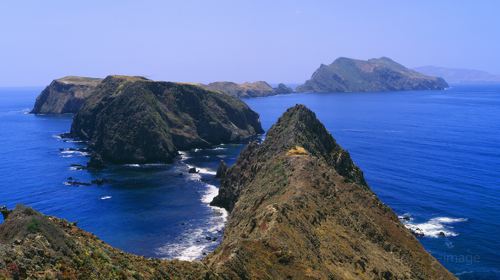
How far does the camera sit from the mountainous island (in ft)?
93.8

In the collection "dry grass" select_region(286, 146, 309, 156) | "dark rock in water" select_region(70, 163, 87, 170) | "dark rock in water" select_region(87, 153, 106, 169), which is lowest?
"dark rock in water" select_region(70, 163, 87, 170)

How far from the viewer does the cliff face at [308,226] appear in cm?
4672

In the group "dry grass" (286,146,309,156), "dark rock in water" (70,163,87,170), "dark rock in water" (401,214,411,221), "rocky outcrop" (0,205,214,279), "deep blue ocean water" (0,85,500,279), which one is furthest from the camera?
"dark rock in water" (70,163,87,170)

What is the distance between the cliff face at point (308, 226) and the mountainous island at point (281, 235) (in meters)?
0.15

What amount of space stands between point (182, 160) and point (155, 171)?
17.1 metres

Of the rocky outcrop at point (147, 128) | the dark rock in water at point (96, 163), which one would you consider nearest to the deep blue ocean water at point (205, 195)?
the dark rock in water at point (96, 163)

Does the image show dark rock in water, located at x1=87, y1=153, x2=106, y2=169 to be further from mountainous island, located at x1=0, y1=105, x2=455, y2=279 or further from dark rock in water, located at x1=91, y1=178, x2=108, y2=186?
mountainous island, located at x1=0, y1=105, x2=455, y2=279

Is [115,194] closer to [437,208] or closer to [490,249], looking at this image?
[437,208]

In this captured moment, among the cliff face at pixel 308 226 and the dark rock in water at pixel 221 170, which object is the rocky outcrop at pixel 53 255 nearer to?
the cliff face at pixel 308 226

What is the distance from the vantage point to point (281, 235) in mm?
51125

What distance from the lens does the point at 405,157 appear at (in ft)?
505

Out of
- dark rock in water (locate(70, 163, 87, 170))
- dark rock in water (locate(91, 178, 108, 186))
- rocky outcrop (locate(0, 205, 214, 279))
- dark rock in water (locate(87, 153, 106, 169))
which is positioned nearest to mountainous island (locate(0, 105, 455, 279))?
rocky outcrop (locate(0, 205, 214, 279))

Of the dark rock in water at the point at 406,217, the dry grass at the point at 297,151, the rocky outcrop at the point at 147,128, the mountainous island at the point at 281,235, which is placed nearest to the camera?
the mountainous island at the point at 281,235

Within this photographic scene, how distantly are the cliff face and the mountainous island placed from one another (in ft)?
0.50
